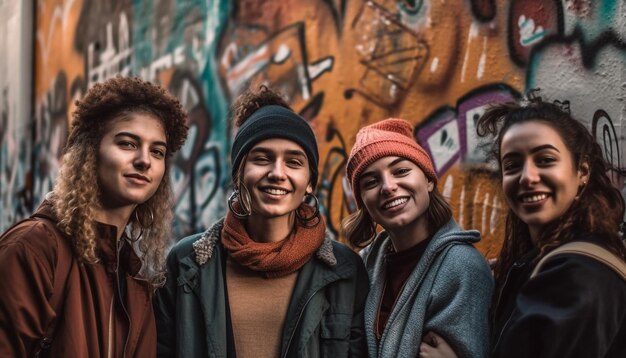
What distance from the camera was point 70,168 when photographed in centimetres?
288

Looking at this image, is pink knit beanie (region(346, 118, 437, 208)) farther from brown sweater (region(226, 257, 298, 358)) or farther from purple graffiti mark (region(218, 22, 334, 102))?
purple graffiti mark (region(218, 22, 334, 102))

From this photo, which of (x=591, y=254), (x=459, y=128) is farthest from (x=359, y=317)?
(x=459, y=128)

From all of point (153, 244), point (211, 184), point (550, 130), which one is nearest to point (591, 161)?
point (550, 130)

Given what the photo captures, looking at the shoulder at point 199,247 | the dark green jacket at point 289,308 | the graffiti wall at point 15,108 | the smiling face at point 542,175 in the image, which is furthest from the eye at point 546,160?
the graffiti wall at point 15,108

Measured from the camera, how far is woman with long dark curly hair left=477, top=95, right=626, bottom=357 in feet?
7.07

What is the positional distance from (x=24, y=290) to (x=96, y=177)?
59cm

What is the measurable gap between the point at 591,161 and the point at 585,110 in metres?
0.83

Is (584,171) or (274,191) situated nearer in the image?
(584,171)

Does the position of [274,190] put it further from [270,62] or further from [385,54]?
[270,62]

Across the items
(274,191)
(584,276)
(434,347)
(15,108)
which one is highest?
(15,108)

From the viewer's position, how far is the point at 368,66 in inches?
192

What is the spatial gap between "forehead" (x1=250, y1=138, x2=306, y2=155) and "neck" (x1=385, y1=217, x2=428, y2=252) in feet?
1.97

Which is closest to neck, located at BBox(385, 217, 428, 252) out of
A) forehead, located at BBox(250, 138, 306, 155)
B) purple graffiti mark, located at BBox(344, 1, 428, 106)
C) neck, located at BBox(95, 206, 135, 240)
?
forehead, located at BBox(250, 138, 306, 155)

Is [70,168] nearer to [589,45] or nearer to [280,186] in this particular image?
[280,186]
